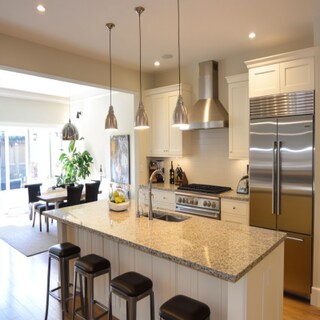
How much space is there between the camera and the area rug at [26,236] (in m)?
4.90

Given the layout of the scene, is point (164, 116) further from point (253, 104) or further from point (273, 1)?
point (273, 1)

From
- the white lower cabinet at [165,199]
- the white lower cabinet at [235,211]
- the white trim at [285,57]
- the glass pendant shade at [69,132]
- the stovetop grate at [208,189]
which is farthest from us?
the glass pendant shade at [69,132]

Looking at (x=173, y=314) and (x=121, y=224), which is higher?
(x=121, y=224)

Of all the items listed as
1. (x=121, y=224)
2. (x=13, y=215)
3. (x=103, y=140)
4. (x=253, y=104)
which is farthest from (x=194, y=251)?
(x=13, y=215)

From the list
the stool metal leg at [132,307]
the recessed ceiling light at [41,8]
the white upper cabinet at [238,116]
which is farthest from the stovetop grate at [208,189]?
the recessed ceiling light at [41,8]

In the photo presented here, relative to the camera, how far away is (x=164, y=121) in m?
4.95

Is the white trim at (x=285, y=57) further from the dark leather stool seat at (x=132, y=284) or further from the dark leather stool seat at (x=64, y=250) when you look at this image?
the dark leather stool seat at (x=64, y=250)

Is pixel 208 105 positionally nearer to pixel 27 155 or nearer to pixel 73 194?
pixel 73 194

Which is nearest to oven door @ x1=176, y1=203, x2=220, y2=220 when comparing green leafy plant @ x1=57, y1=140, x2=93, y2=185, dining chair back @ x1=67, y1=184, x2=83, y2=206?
dining chair back @ x1=67, y1=184, x2=83, y2=206

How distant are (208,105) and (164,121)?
2.95 ft

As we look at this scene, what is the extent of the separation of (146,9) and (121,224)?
2.17m

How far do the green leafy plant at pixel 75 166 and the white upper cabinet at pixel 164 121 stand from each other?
2.91 metres

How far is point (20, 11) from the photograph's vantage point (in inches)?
111

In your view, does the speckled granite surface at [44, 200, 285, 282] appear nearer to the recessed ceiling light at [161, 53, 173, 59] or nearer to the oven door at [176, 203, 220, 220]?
the oven door at [176, 203, 220, 220]
